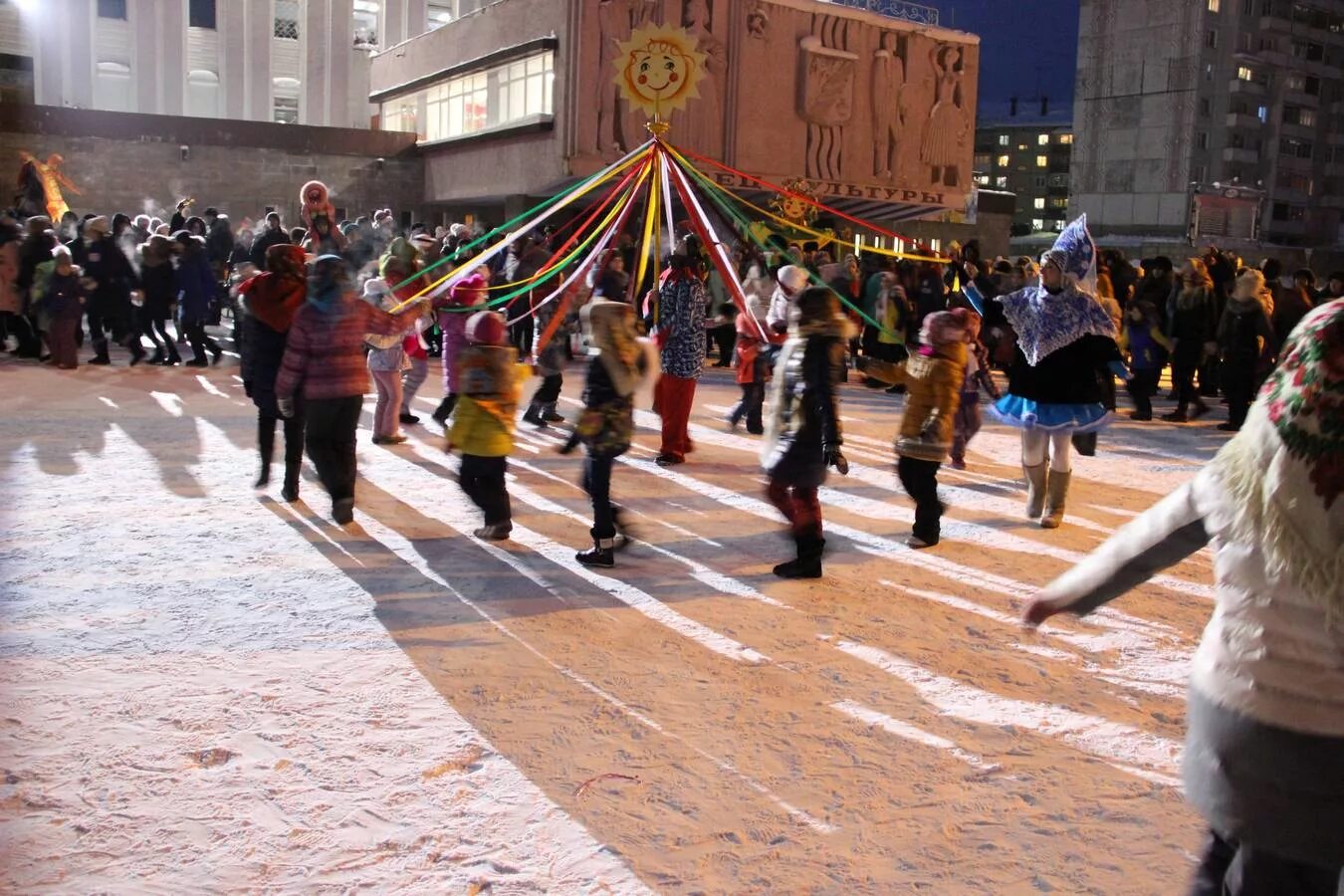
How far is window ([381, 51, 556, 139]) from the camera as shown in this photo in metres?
27.6

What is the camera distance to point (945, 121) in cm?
3189

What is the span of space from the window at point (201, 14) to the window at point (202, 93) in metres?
1.59

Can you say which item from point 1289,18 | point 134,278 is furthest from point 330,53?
point 1289,18

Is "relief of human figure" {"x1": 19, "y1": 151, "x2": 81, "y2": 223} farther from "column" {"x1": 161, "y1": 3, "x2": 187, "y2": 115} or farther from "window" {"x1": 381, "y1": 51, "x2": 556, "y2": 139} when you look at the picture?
"column" {"x1": 161, "y1": 3, "x2": 187, "y2": 115}

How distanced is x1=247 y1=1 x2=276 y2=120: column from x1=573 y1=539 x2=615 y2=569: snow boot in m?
40.7

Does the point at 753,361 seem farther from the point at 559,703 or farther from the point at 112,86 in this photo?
the point at 112,86

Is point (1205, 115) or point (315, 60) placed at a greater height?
point (1205, 115)

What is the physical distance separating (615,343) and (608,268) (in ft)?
13.0

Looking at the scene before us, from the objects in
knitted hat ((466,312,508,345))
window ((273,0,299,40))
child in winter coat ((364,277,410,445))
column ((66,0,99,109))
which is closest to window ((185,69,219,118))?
window ((273,0,299,40))

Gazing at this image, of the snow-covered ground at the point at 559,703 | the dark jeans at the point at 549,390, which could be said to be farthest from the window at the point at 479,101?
the snow-covered ground at the point at 559,703

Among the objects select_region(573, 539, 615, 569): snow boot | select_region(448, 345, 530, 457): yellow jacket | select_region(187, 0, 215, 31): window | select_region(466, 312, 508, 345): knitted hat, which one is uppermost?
select_region(187, 0, 215, 31): window

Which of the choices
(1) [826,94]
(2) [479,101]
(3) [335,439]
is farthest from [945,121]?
(3) [335,439]

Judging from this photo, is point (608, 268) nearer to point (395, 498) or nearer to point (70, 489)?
point (395, 498)

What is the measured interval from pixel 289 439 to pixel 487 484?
1.67m
